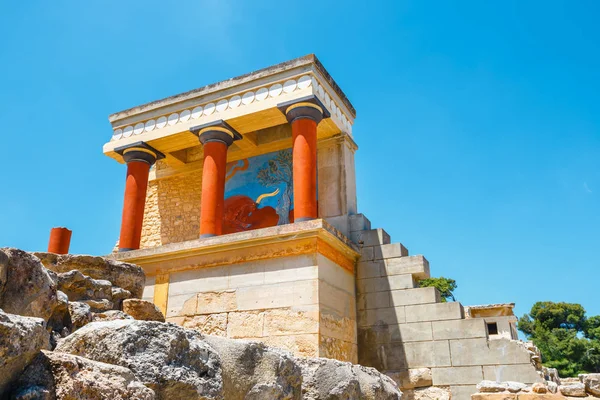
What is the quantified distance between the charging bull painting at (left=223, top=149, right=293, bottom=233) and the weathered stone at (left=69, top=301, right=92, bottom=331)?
8732 millimetres

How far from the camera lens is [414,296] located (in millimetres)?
9172

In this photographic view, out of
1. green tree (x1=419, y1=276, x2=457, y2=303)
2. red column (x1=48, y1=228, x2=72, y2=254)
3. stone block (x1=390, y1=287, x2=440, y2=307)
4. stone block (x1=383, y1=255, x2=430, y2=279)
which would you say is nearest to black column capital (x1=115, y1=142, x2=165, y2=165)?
red column (x1=48, y1=228, x2=72, y2=254)

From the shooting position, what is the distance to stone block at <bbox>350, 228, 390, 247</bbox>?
9914mm

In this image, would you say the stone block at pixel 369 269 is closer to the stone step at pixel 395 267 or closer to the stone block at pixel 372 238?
the stone step at pixel 395 267

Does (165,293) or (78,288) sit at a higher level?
(165,293)

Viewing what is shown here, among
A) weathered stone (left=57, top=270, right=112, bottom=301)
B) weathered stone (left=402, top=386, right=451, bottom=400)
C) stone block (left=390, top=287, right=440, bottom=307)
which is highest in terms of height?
stone block (left=390, top=287, right=440, bottom=307)

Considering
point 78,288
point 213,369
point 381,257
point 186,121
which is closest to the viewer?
point 213,369

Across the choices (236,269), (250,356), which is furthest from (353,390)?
(236,269)

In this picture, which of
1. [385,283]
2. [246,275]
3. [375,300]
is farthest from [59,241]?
[385,283]

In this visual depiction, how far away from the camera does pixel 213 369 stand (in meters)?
2.18

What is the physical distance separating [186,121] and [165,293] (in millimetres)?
4115

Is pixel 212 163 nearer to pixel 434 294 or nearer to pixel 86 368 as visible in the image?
pixel 434 294

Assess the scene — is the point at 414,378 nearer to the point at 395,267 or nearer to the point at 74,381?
the point at 395,267

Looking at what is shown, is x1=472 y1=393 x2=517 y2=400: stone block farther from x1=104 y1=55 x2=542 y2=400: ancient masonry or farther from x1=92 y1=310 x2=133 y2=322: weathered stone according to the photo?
x1=92 y1=310 x2=133 y2=322: weathered stone
